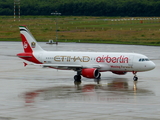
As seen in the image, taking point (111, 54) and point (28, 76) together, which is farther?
point (28, 76)

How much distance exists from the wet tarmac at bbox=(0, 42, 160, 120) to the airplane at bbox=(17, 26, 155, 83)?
4.19 feet

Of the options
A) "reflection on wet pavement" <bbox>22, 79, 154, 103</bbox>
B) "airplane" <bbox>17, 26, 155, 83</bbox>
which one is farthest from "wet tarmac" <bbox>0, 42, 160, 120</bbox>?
"airplane" <bbox>17, 26, 155, 83</bbox>

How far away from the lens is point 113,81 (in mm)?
51750

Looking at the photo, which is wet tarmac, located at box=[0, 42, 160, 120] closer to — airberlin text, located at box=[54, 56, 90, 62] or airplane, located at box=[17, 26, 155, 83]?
airplane, located at box=[17, 26, 155, 83]

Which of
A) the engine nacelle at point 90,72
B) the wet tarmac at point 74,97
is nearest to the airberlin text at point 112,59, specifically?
the engine nacelle at point 90,72

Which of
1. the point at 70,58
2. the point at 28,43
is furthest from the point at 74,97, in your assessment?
the point at 28,43

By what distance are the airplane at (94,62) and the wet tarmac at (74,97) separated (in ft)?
4.19

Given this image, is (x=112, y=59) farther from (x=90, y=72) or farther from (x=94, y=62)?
(x=90, y=72)

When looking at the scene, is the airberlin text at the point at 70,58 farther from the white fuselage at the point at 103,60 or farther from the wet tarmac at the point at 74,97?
the wet tarmac at the point at 74,97

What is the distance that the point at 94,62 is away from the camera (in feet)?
174

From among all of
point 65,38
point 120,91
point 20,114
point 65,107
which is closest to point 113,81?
point 120,91

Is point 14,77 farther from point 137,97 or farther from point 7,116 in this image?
point 7,116

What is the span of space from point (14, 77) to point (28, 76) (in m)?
2.08

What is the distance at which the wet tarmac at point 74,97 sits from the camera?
31.2m
